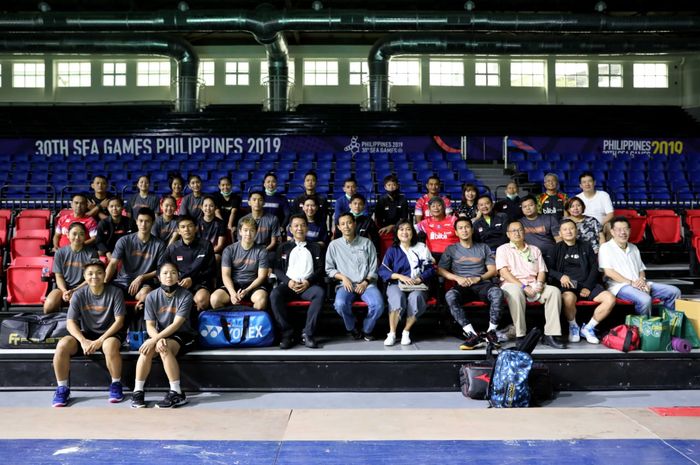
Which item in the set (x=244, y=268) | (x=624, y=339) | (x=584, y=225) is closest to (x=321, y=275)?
(x=244, y=268)

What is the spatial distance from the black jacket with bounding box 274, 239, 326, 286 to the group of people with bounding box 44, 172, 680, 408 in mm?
13

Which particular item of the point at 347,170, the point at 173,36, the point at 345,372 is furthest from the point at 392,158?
the point at 345,372

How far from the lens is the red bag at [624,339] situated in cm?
527

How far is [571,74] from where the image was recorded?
20859mm

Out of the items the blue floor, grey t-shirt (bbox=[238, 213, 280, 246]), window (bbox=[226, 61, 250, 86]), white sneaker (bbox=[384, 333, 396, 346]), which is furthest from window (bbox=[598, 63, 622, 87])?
the blue floor

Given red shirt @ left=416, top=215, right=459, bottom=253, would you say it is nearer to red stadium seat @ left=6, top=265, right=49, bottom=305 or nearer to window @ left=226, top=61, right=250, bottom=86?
red stadium seat @ left=6, top=265, right=49, bottom=305

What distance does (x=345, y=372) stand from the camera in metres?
5.21

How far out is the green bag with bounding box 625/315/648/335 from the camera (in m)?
5.43

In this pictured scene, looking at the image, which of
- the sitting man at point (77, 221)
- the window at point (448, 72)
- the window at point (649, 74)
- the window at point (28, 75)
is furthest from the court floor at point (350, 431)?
the window at point (649, 74)

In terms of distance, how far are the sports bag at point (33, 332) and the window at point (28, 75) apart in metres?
18.2

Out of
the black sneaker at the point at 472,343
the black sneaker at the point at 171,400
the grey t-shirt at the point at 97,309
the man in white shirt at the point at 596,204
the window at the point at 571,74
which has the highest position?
the window at the point at 571,74

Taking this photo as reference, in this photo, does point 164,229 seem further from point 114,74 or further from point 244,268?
point 114,74

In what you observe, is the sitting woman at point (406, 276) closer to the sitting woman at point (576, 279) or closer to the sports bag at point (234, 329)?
the sports bag at point (234, 329)

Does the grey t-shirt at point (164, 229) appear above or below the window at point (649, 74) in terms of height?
below
